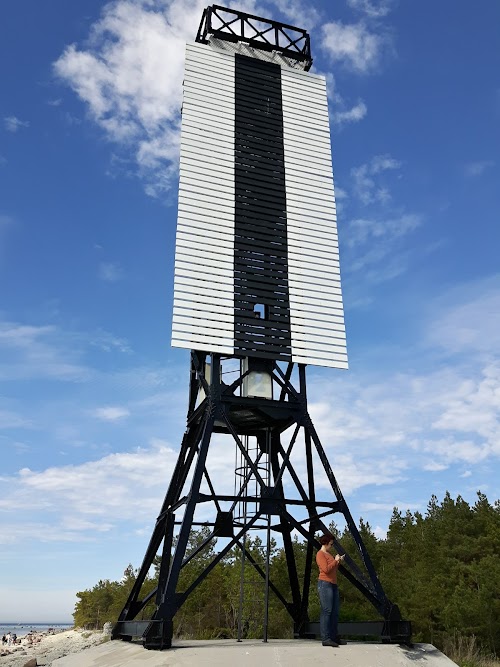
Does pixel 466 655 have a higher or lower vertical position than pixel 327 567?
lower

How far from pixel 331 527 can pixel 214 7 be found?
100ft

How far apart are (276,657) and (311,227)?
10.5 m

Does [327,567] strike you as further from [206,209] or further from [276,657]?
[206,209]

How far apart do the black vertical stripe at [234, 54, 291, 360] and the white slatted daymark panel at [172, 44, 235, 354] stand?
0.23 metres

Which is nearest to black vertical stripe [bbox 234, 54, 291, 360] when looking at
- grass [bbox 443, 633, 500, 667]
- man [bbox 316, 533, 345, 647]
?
man [bbox 316, 533, 345, 647]

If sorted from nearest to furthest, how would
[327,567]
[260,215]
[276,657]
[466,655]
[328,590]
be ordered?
[276,657] → [327,567] → [328,590] → [466,655] → [260,215]

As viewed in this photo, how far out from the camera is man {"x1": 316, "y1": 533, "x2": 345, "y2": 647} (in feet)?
37.4

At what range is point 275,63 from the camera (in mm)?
18953

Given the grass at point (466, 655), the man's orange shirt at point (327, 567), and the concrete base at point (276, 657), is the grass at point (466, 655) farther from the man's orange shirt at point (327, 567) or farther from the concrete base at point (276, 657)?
the man's orange shirt at point (327, 567)

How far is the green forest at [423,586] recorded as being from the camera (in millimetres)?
20172

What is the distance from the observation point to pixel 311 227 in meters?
17.2

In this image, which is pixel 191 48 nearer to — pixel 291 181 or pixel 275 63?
pixel 275 63

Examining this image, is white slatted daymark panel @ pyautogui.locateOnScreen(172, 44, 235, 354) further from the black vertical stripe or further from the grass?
the grass

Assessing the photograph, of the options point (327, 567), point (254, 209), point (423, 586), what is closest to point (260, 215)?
point (254, 209)
